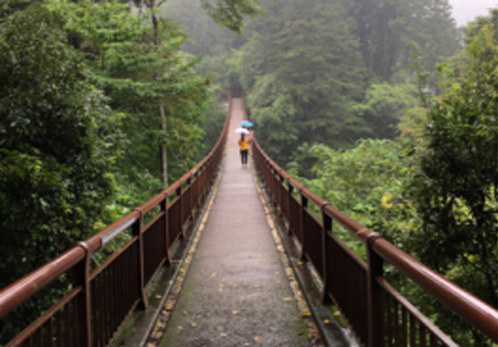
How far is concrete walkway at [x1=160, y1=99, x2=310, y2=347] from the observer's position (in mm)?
3682

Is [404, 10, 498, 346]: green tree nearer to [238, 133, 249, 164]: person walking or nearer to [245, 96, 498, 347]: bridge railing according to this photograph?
[245, 96, 498, 347]: bridge railing

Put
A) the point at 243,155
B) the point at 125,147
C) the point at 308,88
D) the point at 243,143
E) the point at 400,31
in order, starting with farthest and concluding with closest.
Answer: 1. the point at 400,31
2. the point at 308,88
3. the point at 243,155
4. the point at 243,143
5. the point at 125,147

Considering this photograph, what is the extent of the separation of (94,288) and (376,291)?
186 centimetres

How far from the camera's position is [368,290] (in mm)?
2643

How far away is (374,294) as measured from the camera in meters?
2.59

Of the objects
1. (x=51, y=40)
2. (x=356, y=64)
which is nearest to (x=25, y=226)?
(x=51, y=40)

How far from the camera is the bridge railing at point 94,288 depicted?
1844 millimetres

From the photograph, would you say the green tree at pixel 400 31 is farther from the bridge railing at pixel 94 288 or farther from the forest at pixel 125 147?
the bridge railing at pixel 94 288

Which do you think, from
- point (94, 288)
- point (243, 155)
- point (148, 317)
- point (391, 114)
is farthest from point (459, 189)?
point (391, 114)

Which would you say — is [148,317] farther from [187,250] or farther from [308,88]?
[308,88]

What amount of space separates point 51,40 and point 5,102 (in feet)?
3.92

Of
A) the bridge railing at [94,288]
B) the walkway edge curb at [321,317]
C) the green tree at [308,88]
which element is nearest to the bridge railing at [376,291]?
the walkway edge curb at [321,317]

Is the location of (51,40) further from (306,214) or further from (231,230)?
(231,230)

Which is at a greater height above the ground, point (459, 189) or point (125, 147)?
point (125, 147)
